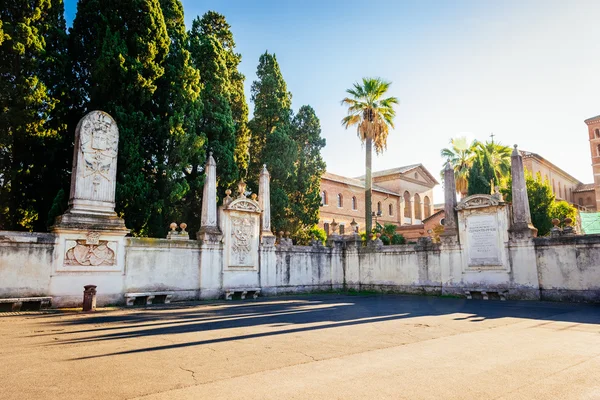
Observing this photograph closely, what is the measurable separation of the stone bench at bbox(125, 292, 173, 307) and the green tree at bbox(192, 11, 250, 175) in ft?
31.6

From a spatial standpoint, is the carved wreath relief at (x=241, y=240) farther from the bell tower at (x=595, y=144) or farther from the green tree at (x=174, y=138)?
the bell tower at (x=595, y=144)

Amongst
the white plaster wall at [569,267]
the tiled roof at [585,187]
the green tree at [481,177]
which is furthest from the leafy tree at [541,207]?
the tiled roof at [585,187]

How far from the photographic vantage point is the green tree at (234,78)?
886 inches

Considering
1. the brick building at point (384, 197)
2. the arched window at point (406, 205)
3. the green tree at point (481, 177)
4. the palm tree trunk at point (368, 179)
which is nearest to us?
the palm tree trunk at point (368, 179)

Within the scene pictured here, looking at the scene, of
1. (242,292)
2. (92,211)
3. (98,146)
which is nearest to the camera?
(92,211)

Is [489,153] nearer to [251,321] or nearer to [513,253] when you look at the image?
[513,253]

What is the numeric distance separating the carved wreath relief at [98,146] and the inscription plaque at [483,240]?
14.4 m

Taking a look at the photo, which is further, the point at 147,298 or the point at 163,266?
the point at 163,266

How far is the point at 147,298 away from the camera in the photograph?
14289 mm

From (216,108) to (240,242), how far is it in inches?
290

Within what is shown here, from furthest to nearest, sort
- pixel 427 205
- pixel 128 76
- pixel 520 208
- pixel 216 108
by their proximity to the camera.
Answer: pixel 427 205 → pixel 216 108 → pixel 128 76 → pixel 520 208

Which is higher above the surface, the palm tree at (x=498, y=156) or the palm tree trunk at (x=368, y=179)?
the palm tree at (x=498, y=156)

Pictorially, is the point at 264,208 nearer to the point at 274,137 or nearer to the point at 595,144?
the point at 274,137

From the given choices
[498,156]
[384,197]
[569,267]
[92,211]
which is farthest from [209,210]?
[384,197]
